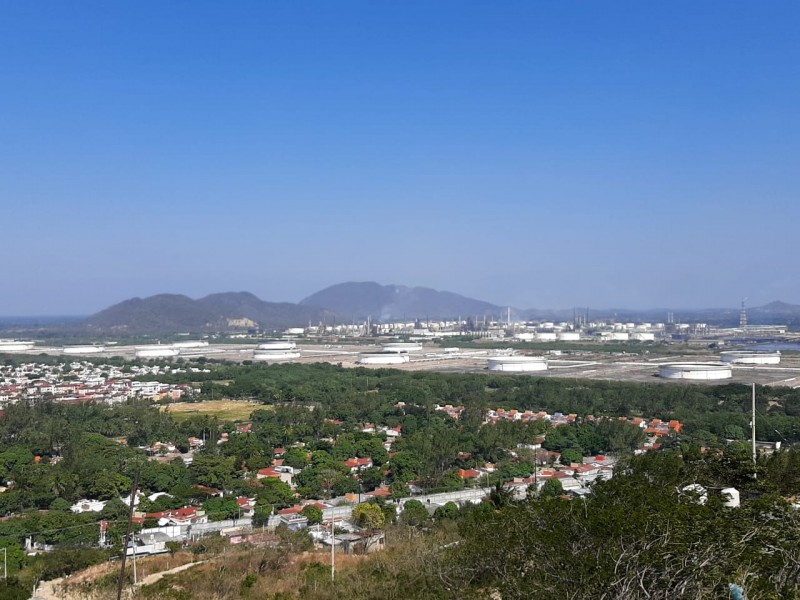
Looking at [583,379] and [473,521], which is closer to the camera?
[473,521]

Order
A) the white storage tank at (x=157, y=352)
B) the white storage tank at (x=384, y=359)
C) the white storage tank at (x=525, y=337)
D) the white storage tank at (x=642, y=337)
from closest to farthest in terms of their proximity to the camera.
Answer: the white storage tank at (x=384, y=359), the white storage tank at (x=157, y=352), the white storage tank at (x=642, y=337), the white storage tank at (x=525, y=337)

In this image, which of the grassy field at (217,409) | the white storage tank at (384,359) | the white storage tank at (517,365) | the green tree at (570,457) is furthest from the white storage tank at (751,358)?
the grassy field at (217,409)

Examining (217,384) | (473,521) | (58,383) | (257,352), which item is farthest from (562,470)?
(257,352)

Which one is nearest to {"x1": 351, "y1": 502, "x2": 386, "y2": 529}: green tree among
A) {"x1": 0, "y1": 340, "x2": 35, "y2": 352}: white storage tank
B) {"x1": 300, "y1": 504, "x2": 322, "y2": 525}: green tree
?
{"x1": 300, "y1": 504, "x2": 322, "y2": 525}: green tree

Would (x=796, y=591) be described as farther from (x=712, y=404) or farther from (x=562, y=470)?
(x=712, y=404)

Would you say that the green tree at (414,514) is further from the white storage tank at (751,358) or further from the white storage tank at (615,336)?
the white storage tank at (615,336)

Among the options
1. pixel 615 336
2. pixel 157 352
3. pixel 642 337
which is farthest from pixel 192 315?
pixel 642 337
